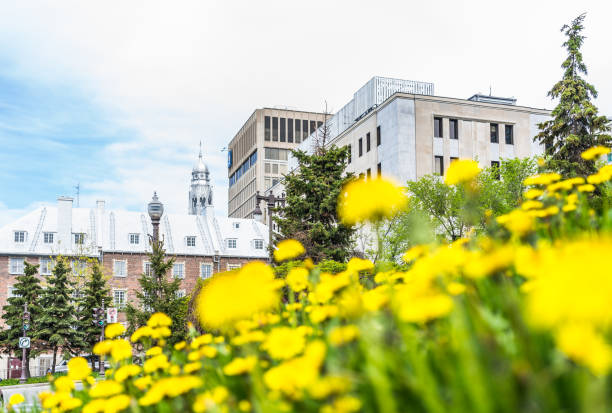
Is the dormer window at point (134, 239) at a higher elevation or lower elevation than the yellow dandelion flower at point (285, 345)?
higher

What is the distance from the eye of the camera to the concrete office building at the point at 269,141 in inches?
4166

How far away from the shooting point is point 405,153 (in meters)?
41.7

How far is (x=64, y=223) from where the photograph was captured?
55.5 metres

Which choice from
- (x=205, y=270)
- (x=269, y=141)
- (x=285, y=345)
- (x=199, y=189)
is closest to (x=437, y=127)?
(x=205, y=270)

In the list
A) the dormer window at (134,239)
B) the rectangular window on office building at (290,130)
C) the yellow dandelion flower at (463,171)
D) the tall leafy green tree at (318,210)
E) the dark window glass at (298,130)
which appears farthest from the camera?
the dark window glass at (298,130)

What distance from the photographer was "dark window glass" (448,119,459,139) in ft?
145

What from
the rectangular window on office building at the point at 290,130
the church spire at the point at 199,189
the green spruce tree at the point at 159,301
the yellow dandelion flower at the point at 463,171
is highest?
the rectangular window on office building at the point at 290,130

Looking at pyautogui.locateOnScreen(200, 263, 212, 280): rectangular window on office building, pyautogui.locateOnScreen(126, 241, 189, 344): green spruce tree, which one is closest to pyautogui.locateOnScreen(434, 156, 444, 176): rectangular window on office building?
pyautogui.locateOnScreen(126, 241, 189, 344): green spruce tree

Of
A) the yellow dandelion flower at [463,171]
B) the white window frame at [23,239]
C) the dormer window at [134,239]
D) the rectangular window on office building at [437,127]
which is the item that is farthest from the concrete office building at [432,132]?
the yellow dandelion flower at [463,171]

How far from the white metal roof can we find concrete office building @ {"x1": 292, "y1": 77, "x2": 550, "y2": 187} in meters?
15.2

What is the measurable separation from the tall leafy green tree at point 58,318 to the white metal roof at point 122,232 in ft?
36.2

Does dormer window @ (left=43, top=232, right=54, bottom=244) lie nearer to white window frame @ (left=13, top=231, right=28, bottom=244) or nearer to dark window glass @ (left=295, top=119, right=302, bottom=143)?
white window frame @ (left=13, top=231, right=28, bottom=244)

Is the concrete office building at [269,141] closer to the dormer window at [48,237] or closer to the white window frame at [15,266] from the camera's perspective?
the dormer window at [48,237]

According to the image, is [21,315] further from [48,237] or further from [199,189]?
[199,189]
